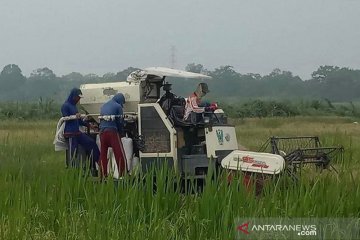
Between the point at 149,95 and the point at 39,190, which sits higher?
the point at 149,95

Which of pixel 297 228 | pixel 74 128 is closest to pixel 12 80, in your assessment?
pixel 74 128

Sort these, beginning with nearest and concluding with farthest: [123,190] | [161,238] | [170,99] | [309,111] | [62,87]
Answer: [161,238] < [123,190] < [170,99] < [309,111] < [62,87]

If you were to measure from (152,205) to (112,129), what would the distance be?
8.05 ft

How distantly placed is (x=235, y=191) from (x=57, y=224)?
1592 mm

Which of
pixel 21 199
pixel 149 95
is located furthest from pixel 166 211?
pixel 149 95

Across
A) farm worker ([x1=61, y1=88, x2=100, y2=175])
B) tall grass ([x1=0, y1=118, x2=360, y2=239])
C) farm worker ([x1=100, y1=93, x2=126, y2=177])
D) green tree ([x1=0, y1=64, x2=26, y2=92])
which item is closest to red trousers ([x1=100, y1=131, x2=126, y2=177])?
farm worker ([x1=100, y1=93, x2=126, y2=177])

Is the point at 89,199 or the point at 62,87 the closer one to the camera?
the point at 89,199

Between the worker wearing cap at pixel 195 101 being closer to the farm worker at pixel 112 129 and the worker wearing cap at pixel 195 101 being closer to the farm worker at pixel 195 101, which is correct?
the farm worker at pixel 195 101

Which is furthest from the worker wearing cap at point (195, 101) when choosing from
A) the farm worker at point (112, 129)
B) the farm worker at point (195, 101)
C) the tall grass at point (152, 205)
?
the tall grass at point (152, 205)

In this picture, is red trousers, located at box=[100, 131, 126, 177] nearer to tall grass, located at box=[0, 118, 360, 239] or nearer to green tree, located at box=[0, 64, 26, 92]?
tall grass, located at box=[0, 118, 360, 239]

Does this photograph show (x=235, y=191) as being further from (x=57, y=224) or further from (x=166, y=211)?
(x=57, y=224)

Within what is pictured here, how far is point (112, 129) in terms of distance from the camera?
8.00 metres

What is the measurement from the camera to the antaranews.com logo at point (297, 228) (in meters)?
4.71

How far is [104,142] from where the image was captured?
804 cm
